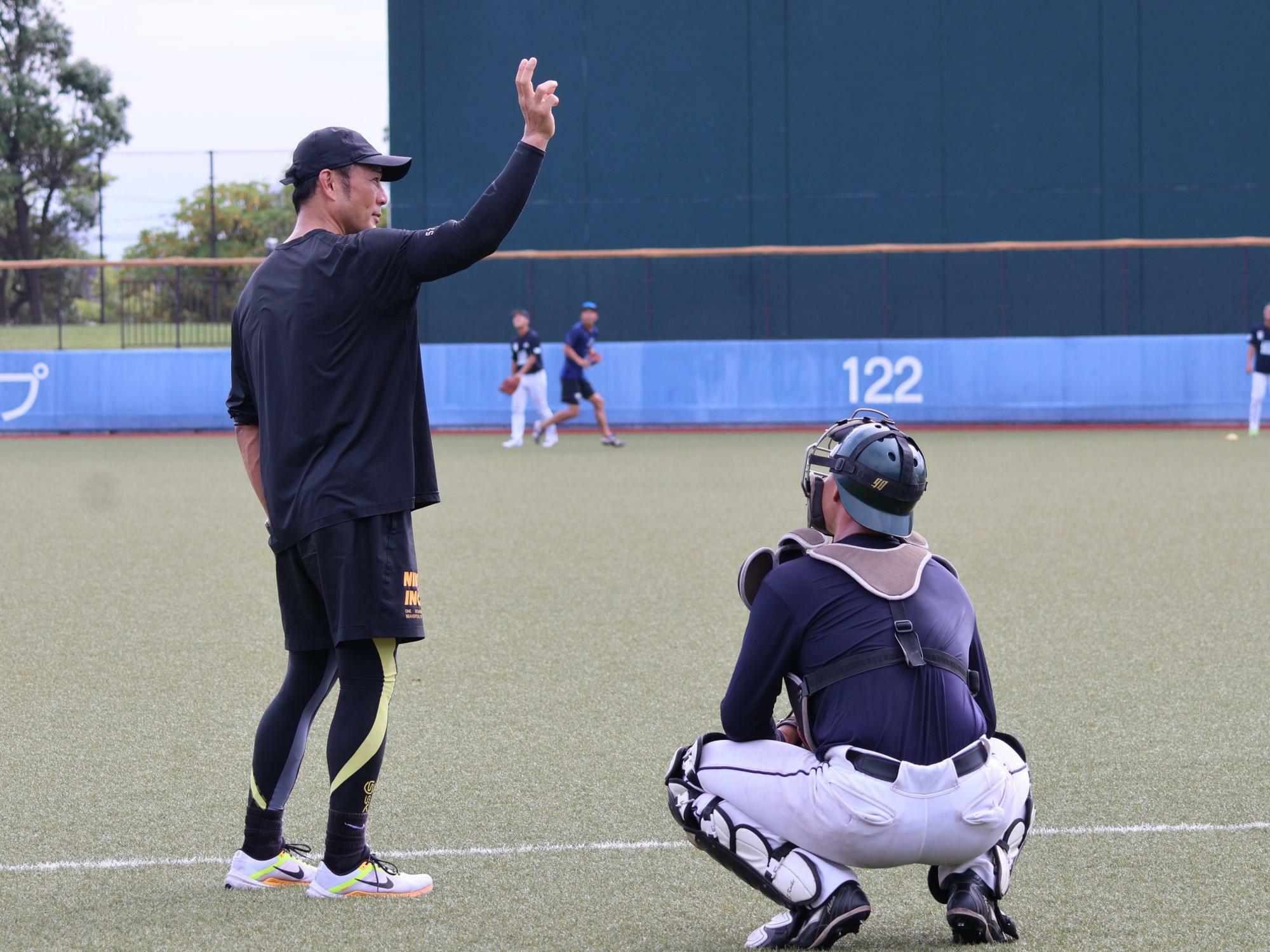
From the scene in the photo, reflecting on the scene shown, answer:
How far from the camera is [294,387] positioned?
402 centimetres

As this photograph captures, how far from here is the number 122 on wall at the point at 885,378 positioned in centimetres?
2470

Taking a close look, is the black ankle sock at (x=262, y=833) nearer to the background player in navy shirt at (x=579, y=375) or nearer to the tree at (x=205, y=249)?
the background player in navy shirt at (x=579, y=375)

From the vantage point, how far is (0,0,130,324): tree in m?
40.3

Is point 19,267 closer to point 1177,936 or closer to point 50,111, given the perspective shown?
point 50,111

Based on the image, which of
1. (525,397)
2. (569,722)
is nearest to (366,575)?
(569,722)

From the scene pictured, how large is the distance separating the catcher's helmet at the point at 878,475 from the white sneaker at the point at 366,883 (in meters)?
1.59

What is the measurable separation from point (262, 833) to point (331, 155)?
6.09 ft

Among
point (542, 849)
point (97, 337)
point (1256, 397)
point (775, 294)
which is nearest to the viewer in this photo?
point (542, 849)

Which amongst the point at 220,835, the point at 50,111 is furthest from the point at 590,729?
the point at 50,111

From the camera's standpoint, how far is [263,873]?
167 inches

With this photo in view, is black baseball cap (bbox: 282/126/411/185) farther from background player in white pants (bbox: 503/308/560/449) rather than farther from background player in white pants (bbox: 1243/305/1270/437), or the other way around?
background player in white pants (bbox: 1243/305/1270/437)

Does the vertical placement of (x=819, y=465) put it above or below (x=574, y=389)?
below

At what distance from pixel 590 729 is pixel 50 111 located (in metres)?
40.1

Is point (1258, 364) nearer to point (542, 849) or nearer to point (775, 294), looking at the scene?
point (775, 294)
